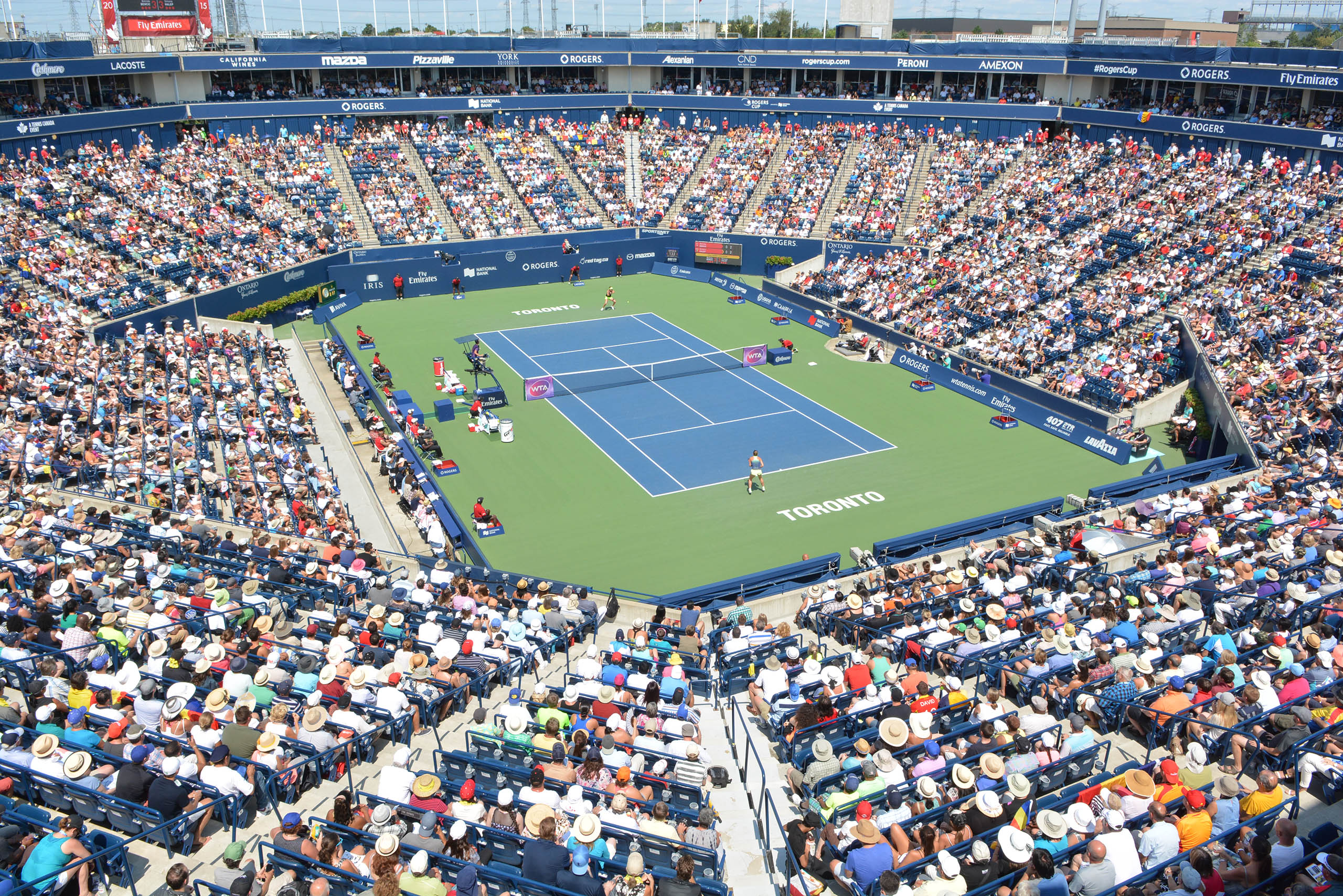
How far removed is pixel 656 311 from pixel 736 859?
4050 centimetres

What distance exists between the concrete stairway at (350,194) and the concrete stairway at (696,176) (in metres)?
17.8

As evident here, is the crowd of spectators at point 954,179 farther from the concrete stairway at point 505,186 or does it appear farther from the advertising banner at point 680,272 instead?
the concrete stairway at point 505,186

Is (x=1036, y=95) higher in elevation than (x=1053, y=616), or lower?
higher

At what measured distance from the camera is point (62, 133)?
1987 inches

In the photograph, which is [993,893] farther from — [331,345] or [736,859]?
[331,345]

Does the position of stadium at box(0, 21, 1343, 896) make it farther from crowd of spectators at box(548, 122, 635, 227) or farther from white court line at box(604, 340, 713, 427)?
crowd of spectators at box(548, 122, 635, 227)

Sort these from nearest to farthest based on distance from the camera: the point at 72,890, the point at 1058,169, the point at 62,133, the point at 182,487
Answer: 1. the point at 72,890
2. the point at 182,487
3. the point at 62,133
4. the point at 1058,169

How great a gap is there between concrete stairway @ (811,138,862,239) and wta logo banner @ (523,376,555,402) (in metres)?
24.9

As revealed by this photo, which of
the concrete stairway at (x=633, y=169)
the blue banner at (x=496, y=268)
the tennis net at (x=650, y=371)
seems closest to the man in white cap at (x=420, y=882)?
the tennis net at (x=650, y=371)

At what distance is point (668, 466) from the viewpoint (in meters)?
31.9

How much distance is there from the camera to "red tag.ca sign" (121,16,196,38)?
57.6m

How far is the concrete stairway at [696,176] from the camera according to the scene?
62.9 m

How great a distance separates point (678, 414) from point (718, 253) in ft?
81.9

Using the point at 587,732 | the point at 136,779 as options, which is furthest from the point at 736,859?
the point at 136,779
